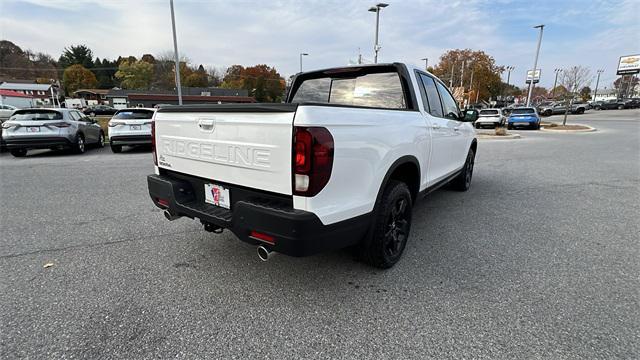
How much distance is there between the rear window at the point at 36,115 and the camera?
9.26 meters

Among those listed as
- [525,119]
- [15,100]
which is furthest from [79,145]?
[15,100]

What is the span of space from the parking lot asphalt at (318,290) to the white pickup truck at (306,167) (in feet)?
1.60

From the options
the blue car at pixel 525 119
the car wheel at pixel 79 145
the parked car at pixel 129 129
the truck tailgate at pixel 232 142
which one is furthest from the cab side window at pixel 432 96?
the blue car at pixel 525 119

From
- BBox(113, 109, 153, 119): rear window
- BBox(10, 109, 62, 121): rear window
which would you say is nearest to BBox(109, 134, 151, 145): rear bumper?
BBox(113, 109, 153, 119): rear window

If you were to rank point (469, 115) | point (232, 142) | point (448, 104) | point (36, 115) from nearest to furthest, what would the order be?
point (232, 142) < point (448, 104) < point (469, 115) < point (36, 115)

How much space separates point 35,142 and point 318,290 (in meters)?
10.4

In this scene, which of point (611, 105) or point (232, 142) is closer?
point (232, 142)

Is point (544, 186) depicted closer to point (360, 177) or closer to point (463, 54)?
point (360, 177)

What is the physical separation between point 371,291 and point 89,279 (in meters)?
2.39

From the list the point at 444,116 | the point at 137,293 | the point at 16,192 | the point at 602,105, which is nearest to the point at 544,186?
the point at 444,116

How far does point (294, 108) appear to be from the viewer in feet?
6.85

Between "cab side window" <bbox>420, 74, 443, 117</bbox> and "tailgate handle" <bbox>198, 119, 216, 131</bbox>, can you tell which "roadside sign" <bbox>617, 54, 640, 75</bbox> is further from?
"tailgate handle" <bbox>198, 119, 216, 131</bbox>

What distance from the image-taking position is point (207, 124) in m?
2.58

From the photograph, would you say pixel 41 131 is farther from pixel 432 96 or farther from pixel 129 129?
pixel 432 96
